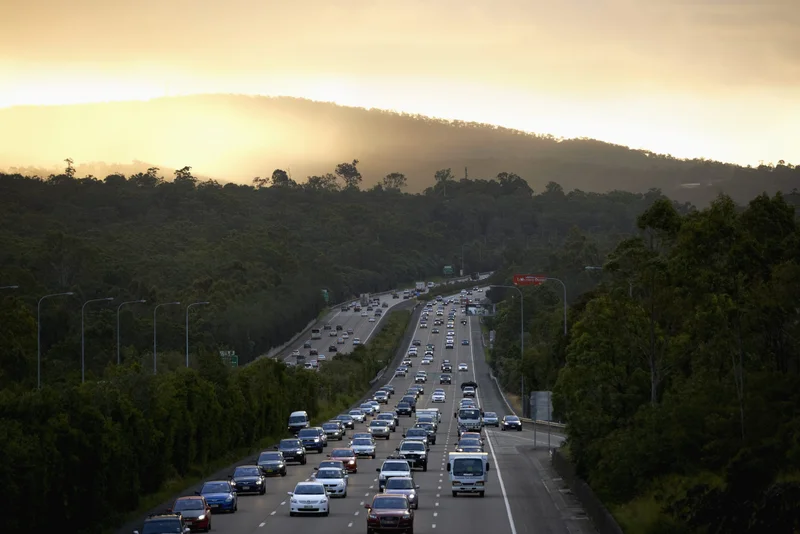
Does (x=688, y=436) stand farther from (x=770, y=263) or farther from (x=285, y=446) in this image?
(x=285, y=446)

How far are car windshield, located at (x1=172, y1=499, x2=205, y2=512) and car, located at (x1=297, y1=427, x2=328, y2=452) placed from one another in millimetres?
35843

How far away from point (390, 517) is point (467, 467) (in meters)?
14.1

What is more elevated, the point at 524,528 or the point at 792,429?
the point at 792,429

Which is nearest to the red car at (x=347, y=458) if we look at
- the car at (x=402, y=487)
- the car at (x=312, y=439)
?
the car at (x=312, y=439)

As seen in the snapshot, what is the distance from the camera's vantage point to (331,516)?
44000mm

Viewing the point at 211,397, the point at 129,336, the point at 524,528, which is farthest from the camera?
the point at 129,336

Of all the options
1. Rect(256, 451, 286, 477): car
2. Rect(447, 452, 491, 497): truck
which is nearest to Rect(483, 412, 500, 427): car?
Rect(256, 451, 286, 477): car

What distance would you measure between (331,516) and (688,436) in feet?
40.6

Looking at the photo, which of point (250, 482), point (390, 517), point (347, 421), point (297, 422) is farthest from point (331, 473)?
point (347, 421)

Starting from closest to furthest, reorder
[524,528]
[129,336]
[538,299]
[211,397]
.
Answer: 1. [524,528]
2. [211,397]
3. [129,336]
4. [538,299]

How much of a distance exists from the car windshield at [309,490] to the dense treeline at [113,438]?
19.5ft

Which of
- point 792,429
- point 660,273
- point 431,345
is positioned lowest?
point 431,345

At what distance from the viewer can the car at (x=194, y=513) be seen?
38.8 metres

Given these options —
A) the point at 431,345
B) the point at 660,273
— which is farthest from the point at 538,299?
the point at 660,273
